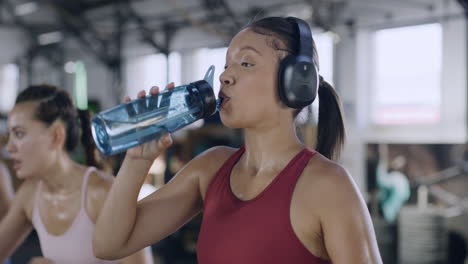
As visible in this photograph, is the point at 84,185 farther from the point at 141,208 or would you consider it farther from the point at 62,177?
the point at 141,208

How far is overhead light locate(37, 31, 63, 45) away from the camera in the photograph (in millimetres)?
12945

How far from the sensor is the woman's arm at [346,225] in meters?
0.85

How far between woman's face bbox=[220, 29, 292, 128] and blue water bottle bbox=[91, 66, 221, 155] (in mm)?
40

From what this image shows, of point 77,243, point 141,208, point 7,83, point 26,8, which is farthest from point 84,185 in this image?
point 7,83

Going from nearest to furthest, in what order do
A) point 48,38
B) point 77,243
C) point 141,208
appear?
point 141,208, point 77,243, point 48,38

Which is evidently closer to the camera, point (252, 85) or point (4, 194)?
point (252, 85)

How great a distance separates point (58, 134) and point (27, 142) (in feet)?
0.37

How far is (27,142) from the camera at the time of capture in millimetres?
1573

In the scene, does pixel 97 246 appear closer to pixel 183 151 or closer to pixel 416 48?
pixel 183 151

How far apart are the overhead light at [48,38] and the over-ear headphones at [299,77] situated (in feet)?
42.3

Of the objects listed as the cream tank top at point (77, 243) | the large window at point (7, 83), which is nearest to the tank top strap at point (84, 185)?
the cream tank top at point (77, 243)

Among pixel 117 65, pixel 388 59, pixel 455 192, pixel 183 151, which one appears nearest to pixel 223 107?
pixel 455 192

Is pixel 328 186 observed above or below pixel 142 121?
below

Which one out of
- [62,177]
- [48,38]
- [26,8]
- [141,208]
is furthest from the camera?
[48,38]
